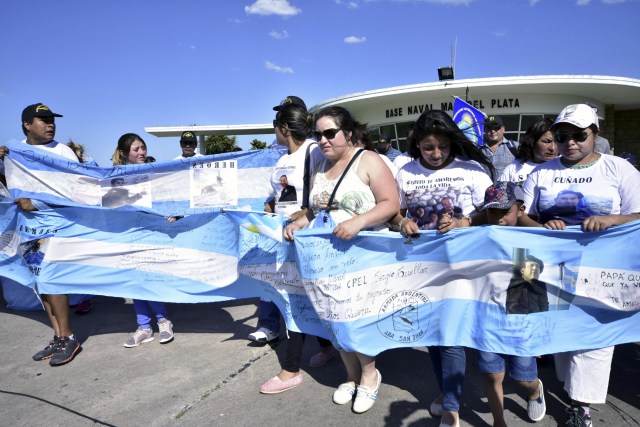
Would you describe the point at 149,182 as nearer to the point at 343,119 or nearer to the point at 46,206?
the point at 46,206

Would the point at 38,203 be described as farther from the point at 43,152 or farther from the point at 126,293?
the point at 126,293

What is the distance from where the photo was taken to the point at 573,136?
2.61 meters

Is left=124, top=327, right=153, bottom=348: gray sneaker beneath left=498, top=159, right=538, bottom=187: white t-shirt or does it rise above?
beneath

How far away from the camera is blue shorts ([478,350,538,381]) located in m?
Answer: 2.53

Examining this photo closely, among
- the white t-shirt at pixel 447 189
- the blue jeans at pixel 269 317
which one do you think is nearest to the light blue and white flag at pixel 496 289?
the white t-shirt at pixel 447 189

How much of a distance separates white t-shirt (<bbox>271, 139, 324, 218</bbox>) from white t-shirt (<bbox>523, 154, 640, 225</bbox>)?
1615 mm

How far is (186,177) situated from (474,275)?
3.44 m

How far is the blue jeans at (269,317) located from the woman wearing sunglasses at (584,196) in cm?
248

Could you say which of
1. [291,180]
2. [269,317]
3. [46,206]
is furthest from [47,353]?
[291,180]

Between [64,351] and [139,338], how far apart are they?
64 cm

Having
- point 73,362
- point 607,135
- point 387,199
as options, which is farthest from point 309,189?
point 607,135

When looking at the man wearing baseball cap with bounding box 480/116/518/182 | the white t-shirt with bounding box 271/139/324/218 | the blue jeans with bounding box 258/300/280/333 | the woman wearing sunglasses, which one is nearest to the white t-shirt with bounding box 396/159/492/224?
the woman wearing sunglasses

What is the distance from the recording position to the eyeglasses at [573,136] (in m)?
2.58

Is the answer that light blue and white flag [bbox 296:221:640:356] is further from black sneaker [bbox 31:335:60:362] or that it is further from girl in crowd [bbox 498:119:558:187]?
black sneaker [bbox 31:335:60:362]
